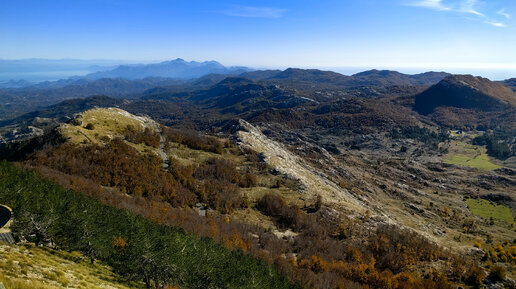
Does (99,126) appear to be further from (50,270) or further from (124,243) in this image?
(50,270)

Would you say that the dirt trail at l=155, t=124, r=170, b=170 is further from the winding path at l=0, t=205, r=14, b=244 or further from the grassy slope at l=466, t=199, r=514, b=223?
the grassy slope at l=466, t=199, r=514, b=223

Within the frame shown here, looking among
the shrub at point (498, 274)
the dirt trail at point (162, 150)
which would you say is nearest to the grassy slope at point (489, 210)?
the shrub at point (498, 274)

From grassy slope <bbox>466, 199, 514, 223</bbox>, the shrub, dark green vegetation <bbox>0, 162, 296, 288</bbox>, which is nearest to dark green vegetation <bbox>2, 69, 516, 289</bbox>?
dark green vegetation <bbox>0, 162, 296, 288</bbox>

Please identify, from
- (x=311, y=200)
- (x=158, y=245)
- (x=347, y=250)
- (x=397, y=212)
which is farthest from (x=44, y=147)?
(x=397, y=212)

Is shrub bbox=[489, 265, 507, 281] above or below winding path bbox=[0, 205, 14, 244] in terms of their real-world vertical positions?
below

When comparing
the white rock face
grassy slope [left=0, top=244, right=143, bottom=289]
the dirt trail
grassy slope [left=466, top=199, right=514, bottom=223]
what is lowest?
grassy slope [left=466, top=199, right=514, bottom=223]

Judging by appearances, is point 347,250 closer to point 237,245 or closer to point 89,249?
point 237,245

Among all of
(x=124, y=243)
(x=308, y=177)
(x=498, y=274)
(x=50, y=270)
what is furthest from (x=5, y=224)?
(x=308, y=177)
